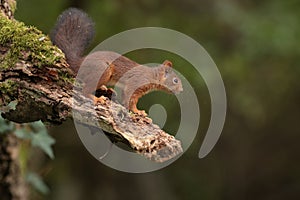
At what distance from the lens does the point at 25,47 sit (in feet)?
8.14

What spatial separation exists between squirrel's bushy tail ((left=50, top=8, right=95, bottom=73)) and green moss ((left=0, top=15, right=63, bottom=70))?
29cm

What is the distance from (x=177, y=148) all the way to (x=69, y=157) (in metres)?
6.65

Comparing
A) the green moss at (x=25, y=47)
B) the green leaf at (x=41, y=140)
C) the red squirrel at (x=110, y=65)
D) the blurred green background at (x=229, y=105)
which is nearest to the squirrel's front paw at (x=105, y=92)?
the red squirrel at (x=110, y=65)

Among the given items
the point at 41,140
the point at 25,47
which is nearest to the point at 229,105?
the point at 41,140

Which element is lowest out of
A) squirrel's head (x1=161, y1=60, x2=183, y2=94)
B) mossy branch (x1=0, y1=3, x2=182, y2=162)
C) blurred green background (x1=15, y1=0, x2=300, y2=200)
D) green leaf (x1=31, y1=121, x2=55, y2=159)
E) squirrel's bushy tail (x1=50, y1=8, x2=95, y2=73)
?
green leaf (x1=31, y1=121, x2=55, y2=159)

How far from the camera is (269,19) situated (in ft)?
21.9

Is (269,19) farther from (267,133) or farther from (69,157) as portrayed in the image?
(69,157)

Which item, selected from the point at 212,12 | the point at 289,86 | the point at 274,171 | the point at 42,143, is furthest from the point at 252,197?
the point at 42,143

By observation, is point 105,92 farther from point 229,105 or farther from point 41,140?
point 229,105

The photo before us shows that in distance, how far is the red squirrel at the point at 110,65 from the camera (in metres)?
2.79

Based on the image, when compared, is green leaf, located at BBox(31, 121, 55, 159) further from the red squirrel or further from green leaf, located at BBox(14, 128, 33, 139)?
the red squirrel

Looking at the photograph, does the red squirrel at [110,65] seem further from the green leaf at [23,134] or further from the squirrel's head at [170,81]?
the green leaf at [23,134]

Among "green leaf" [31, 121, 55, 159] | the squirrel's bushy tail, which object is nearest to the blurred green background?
"green leaf" [31, 121, 55, 159]

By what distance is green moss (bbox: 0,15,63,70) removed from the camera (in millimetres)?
2447
